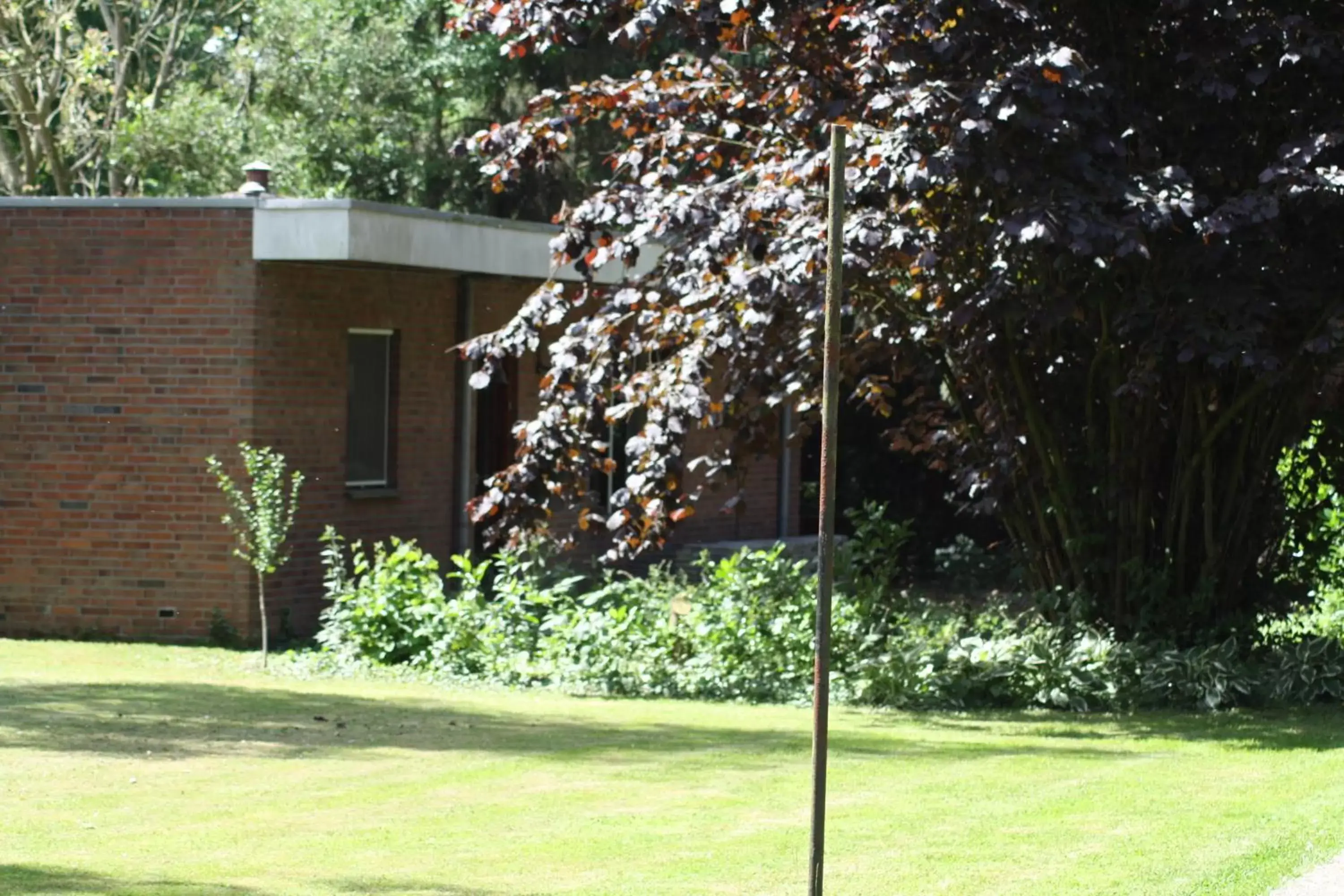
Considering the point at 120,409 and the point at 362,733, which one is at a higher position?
the point at 120,409

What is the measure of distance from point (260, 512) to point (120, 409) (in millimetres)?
2845

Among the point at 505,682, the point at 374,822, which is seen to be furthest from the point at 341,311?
the point at 374,822

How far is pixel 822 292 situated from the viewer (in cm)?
1194

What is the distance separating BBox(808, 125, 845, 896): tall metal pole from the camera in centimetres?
536

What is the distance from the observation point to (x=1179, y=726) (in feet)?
39.9

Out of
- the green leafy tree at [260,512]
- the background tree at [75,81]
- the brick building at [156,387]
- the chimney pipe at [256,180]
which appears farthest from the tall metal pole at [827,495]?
the background tree at [75,81]

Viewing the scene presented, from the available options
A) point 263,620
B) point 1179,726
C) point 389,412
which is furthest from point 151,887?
point 389,412

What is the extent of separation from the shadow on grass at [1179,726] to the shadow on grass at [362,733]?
599 millimetres

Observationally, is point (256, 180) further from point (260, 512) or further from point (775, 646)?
point (775, 646)

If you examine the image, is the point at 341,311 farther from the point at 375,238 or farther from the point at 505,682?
the point at 505,682

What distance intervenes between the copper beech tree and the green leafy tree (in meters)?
2.13

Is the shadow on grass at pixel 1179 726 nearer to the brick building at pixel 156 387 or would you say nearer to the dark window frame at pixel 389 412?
the brick building at pixel 156 387

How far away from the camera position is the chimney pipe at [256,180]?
676 inches

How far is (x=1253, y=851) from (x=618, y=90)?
25.4ft
